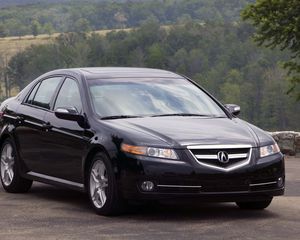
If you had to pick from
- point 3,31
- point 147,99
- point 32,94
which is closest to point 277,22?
point 32,94

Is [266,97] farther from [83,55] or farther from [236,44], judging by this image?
[83,55]

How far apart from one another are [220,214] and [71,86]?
7.47 ft

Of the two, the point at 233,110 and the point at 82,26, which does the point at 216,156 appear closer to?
the point at 233,110

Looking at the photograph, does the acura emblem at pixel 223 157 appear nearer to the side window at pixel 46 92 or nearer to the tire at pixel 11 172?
the side window at pixel 46 92

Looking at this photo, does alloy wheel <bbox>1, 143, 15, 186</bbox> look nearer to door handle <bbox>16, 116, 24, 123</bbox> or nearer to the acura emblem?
door handle <bbox>16, 116, 24, 123</bbox>

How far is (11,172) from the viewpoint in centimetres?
1137

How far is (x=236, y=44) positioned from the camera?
156 metres

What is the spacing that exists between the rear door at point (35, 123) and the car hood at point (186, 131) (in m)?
1.43

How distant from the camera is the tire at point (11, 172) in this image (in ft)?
36.9

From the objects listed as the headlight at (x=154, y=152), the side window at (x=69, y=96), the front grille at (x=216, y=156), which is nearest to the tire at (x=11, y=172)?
the side window at (x=69, y=96)

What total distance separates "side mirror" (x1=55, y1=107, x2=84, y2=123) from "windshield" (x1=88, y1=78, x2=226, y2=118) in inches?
7.4

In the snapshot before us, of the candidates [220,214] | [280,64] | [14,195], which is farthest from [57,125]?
[280,64]

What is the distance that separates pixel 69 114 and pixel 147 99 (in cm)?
85

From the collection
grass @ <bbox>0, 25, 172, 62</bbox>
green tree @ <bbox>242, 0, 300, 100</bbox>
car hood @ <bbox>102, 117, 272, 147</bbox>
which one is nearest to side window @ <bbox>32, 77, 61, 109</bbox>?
car hood @ <bbox>102, 117, 272, 147</bbox>
